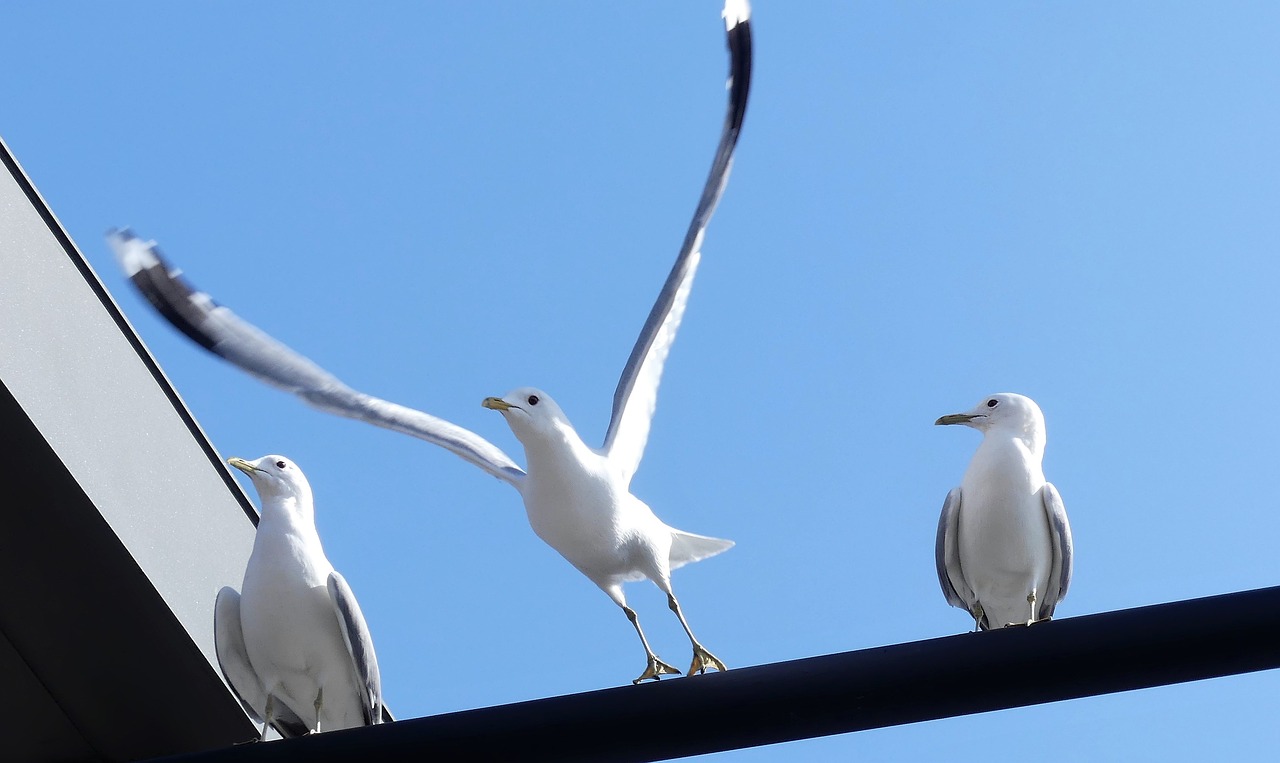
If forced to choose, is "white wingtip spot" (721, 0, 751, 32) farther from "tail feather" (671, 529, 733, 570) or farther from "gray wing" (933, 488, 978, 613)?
"gray wing" (933, 488, 978, 613)

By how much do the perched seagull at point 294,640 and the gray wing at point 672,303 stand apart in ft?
3.07

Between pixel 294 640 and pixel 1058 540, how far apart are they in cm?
182

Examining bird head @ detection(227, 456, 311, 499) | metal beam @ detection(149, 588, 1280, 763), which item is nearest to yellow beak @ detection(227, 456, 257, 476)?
bird head @ detection(227, 456, 311, 499)

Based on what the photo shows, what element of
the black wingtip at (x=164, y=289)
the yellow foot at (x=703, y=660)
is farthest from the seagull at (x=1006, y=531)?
the black wingtip at (x=164, y=289)

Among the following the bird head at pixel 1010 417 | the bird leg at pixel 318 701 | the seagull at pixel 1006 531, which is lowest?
the bird leg at pixel 318 701

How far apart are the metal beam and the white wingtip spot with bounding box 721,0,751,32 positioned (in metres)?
2.89

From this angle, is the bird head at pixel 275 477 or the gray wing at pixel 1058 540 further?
the bird head at pixel 275 477

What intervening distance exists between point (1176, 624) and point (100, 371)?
2.48m

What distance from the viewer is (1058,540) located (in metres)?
3.68

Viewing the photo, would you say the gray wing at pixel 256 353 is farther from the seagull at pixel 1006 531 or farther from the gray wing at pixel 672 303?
the seagull at pixel 1006 531

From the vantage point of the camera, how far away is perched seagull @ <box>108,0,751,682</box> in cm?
371

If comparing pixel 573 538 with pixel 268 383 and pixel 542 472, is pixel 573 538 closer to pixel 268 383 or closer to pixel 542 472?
pixel 542 472

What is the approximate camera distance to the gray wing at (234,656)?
3627 millimetres

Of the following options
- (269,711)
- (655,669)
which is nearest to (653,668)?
(655,669)
